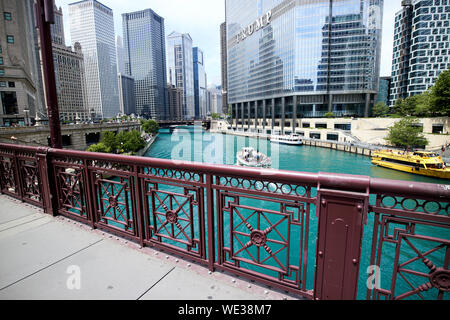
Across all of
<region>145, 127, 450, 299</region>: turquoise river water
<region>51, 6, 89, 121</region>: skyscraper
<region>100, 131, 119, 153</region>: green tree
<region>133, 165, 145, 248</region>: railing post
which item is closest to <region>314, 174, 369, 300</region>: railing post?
<region>145, 127, 450, 299</region>: turquoise river water

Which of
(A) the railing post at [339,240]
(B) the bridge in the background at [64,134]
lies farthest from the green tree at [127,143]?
(A) the railing post at [339,240]

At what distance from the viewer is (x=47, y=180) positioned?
445cm

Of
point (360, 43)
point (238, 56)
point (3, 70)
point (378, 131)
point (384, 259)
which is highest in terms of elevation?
point (238, 56)

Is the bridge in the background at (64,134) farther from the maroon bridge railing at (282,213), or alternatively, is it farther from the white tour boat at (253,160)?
the white tour boat at (253,160)

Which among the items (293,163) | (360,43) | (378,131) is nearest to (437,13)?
(360,43)

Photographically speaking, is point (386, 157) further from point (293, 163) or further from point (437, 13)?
point (437, 13)

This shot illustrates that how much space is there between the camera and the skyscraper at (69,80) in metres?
104

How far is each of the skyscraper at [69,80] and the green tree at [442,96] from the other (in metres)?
116

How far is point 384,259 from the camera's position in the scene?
1205 centimetres

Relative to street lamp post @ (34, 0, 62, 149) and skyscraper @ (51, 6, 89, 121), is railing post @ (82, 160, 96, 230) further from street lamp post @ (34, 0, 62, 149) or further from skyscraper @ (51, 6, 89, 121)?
skyscraper @ (51, 6, 89, 121)

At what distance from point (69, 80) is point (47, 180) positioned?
431 feet

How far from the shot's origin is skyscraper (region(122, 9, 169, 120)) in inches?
6836

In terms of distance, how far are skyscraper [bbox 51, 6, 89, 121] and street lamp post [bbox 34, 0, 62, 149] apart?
378 ft

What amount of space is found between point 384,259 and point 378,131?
131ft
